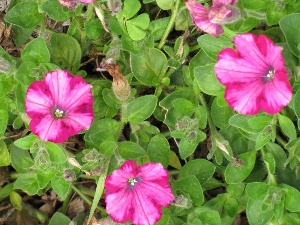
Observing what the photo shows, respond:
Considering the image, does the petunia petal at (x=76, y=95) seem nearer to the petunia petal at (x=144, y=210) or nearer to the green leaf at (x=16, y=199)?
the petunia petal at (x=144, y=210)

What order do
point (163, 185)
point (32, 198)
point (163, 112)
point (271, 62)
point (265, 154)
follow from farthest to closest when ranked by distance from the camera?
point (32, 198)
point (163, 112)
point (265, 154)
point (163, 185)
point (271, 62)

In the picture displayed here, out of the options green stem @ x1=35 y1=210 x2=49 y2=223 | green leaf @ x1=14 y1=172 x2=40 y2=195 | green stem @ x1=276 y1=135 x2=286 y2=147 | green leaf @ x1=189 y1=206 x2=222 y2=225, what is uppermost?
green stem @ x1=276 y1=135 x2=286 y2=147

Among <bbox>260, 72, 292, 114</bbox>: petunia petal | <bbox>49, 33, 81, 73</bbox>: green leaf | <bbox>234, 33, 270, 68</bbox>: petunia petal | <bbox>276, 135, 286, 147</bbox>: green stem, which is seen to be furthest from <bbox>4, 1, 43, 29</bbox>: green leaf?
<bbox>276, 135, 286, 147</bbox>: green stem

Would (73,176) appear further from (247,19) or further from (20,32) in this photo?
(247,19)

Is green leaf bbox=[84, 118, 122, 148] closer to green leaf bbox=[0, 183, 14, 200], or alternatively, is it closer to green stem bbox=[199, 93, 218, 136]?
green stem bbox=[199, 93, 218, 136]

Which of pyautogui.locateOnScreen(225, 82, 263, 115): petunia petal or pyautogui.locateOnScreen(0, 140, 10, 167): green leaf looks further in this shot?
pyautogui.locateOnScreen(0, 140, 10, 167): green leaf

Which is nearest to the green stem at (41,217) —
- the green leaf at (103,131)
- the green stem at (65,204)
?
the green stem at (65,204)

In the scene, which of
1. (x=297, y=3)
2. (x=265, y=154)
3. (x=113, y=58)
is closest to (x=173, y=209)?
(x=265, y=154)
